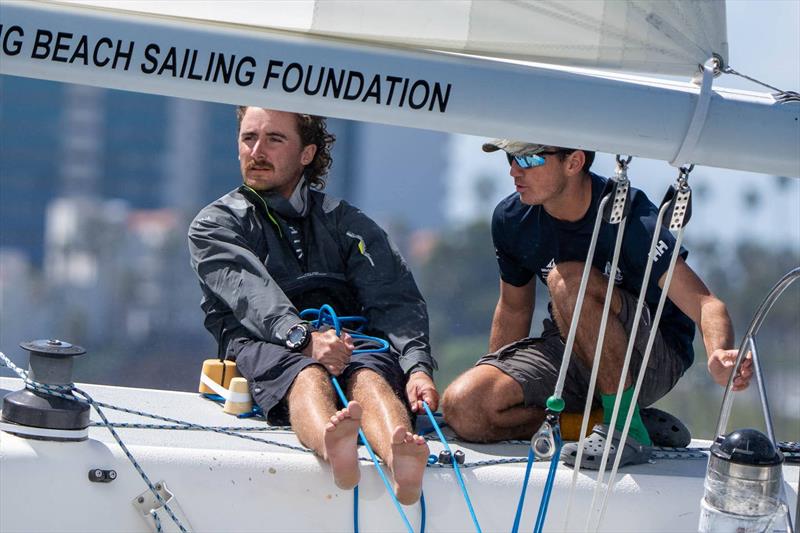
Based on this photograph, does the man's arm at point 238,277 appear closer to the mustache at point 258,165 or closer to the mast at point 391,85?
the mustache at point 258,165

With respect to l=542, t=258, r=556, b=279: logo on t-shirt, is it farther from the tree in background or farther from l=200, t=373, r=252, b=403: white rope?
Result: the tree in background

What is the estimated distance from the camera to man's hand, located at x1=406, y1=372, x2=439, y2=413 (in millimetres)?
2500

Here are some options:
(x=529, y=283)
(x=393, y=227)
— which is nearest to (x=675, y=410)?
(x=393, y=227)

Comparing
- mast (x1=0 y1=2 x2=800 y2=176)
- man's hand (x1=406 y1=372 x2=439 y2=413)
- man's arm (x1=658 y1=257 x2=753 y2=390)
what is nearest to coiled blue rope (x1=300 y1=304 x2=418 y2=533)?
man's hand (x1=406 y1=372 x2=439 y2=413)

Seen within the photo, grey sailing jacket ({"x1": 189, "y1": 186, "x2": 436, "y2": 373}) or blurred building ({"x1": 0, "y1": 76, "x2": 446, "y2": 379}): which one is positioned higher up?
grey sailing jacket ({"x1": 189, "y1": 186, "x2": 436, "y2": 373})

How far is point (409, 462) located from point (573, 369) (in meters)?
0.62

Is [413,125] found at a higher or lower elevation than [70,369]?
higher

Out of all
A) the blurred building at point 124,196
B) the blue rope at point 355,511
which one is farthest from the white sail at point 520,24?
the blurred building at point 124,196

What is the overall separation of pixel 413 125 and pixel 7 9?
1.71ft

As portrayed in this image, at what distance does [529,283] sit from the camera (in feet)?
9.05

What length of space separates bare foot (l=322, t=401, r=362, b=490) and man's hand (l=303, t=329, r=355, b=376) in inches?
14.2

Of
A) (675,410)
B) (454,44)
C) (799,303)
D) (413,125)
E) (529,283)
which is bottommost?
(675,410)

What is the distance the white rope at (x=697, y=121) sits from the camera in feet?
5.35

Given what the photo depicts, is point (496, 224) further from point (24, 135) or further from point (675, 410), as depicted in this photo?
point (24, 135)
